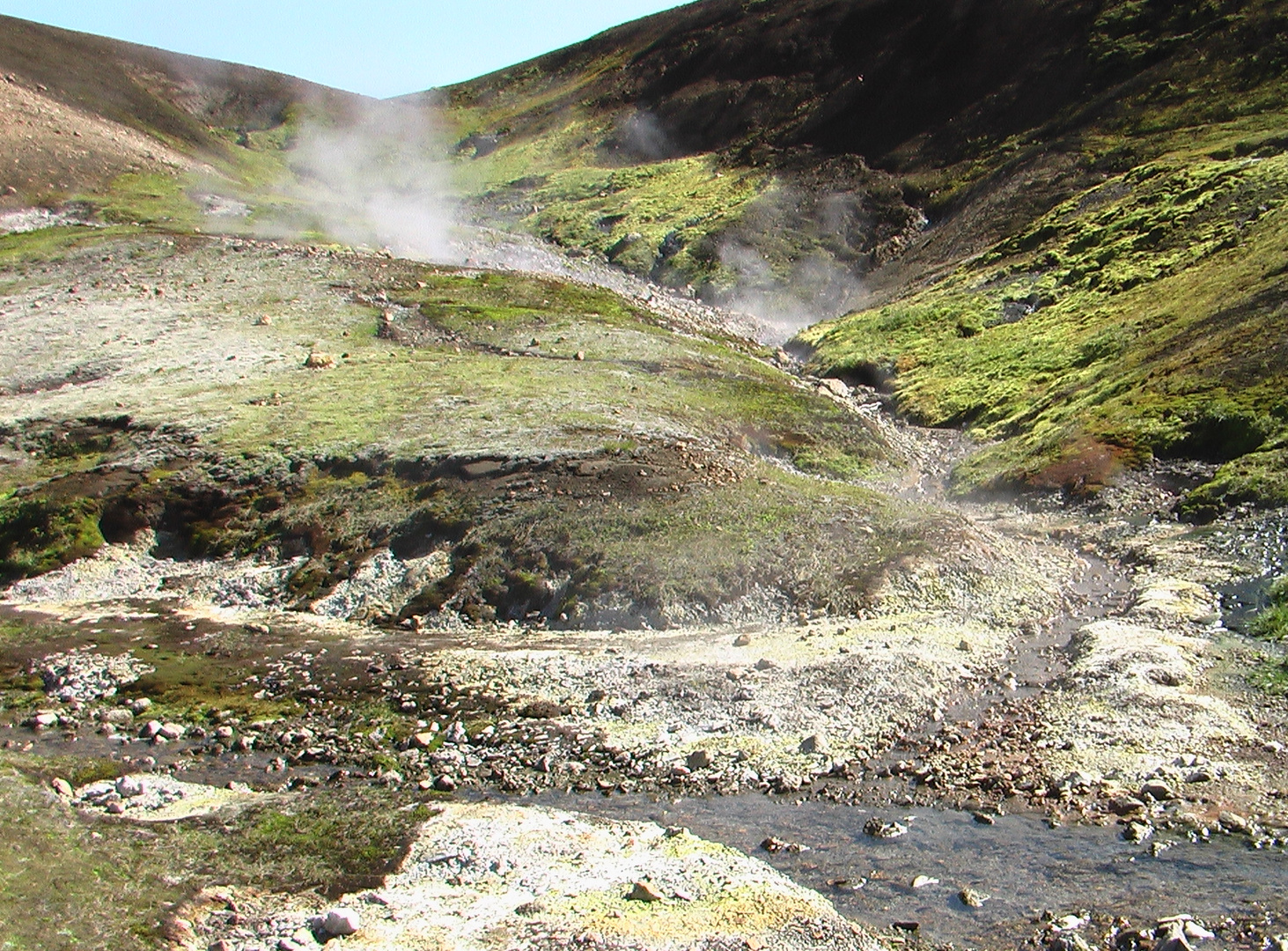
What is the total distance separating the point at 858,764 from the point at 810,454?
15.4 meters

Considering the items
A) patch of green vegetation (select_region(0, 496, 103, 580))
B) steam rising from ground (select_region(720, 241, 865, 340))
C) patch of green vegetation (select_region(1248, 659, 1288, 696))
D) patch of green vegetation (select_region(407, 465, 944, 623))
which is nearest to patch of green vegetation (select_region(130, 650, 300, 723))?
patch of green vegetation (select_region(407, 465, 944, 623))

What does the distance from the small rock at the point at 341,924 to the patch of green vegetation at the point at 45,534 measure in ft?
51.3

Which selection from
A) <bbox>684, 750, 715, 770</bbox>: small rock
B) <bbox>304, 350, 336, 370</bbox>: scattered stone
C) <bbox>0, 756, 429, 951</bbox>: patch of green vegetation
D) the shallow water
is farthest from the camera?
<bbox>304, 350, 336, 370</bbox>: scattered stone

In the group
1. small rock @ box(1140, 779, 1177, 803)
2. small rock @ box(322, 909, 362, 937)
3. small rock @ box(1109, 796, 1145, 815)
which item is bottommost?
small rock @ box(322, 909, 362, 937)

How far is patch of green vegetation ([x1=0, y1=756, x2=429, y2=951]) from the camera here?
10.0m

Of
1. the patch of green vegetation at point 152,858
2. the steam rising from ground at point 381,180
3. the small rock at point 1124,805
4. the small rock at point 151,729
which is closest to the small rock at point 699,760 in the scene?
the patch of green vegetation at point 152,858

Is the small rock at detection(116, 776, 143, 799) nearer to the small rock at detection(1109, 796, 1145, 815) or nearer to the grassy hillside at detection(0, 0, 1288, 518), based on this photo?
the small rock at detection(1109, 796, 1145, 815)

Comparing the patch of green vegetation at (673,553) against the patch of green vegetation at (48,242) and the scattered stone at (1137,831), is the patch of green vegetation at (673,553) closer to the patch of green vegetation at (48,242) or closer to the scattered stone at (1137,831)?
the scattered stone at (1137,831)

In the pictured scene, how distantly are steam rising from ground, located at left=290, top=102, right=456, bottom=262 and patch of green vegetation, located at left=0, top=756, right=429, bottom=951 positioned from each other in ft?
137

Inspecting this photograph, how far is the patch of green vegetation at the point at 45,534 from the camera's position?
22984 mm

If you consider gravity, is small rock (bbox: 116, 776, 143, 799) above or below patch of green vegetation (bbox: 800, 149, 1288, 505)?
below

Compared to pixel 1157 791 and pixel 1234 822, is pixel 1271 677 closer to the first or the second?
pixel 1157 791

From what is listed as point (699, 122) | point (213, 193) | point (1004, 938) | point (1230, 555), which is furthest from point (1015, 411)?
point (699, 122)

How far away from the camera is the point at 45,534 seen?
23.4 meters
